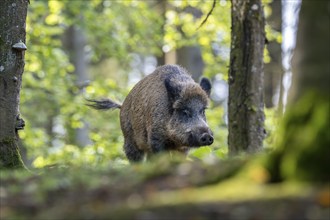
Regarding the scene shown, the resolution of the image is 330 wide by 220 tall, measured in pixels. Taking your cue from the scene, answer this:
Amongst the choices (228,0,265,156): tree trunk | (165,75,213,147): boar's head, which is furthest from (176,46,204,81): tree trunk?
(228,0,265,156): tree trunk

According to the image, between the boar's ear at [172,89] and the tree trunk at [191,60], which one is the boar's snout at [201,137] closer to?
the boar's ear at [172,89]

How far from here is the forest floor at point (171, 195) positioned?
440cm

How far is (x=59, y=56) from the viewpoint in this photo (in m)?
20.2

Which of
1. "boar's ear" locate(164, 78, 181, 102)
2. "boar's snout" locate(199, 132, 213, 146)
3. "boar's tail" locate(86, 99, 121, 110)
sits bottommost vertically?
"boar's snout" locate(199, 132, 213, 146)

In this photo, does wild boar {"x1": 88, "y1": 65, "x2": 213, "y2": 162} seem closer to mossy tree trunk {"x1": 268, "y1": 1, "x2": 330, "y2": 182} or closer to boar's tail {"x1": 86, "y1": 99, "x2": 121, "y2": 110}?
boar's tail {"x1": 86, "y1": 99, "x2": 121, "y2": 110}

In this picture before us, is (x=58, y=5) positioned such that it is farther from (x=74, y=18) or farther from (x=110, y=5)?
(x=110, y=5)

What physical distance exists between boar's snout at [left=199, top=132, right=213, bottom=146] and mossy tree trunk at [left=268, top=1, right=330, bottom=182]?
5.57 meters

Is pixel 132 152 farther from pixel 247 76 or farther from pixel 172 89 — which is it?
pixel 247 76

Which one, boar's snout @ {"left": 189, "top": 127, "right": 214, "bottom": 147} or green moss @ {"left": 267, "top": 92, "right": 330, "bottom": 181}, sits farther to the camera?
boar's snout @ {"left": 189, "top": 127, "right": 214, "bottom": 147}

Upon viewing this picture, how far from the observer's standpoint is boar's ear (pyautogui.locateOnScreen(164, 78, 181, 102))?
36.8ft

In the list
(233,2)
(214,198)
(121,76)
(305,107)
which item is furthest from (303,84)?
(121,76)

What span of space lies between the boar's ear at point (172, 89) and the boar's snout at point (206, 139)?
92cm

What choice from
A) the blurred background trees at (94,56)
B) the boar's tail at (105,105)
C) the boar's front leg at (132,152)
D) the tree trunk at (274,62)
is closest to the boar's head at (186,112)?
the boar's front leg at (132,152)

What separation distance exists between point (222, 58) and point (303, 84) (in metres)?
16.3
